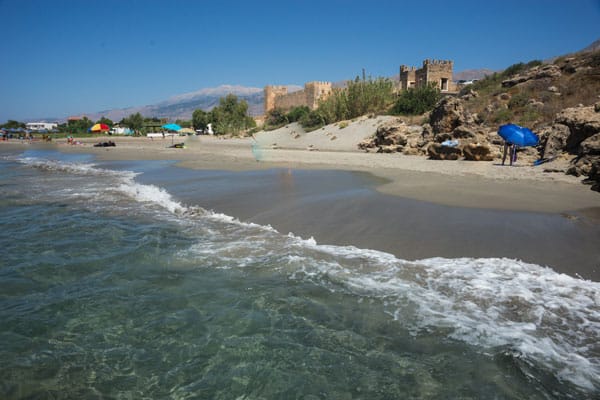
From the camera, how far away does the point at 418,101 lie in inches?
1235

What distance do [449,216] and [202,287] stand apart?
187 inches

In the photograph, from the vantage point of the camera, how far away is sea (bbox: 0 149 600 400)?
2.66 meters

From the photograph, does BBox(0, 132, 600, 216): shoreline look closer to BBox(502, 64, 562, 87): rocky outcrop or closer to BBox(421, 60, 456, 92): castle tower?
BBox(502, 64, 562, 87): rocky outcrop

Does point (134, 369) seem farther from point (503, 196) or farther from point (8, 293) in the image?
point (503, 196)

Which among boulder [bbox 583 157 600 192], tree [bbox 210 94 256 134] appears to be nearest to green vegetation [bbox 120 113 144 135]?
tree [bbox 210 94 256 134]

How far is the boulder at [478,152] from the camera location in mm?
15398

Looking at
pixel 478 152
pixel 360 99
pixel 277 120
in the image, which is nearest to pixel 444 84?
pixel 360 99

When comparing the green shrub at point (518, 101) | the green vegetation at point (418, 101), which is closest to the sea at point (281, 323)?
the green shrub at point (518, 101)

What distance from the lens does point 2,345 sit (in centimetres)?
319

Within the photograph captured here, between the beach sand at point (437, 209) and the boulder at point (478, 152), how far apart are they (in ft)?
5.73

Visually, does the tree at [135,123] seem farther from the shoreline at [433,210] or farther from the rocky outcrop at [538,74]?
the shoreline at [433,210]

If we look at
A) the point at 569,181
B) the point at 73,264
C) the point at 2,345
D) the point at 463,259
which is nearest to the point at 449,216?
the point at 463,259

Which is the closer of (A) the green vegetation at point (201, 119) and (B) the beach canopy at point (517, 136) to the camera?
(B) the beach canopy at point (517, 136)

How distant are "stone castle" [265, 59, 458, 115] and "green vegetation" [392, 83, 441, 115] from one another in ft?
13.9
